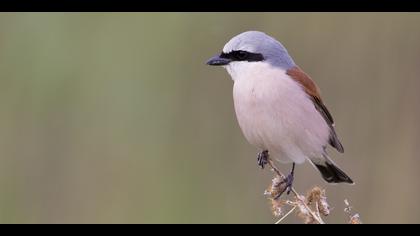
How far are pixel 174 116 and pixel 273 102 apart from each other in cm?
132

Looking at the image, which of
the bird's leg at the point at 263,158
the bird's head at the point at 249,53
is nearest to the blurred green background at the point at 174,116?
the bird's leg at the point at 263,158

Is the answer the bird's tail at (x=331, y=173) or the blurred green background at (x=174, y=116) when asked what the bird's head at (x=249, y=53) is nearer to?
the bird's tail at (x=331, y=173)

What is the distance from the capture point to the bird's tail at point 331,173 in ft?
13.9

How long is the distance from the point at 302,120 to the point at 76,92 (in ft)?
5.54

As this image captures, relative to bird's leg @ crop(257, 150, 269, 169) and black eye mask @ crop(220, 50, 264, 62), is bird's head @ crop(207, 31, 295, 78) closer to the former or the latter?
black eye mask @ crop(220, 50, 264, 62)

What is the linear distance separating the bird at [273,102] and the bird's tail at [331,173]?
0.84 ft

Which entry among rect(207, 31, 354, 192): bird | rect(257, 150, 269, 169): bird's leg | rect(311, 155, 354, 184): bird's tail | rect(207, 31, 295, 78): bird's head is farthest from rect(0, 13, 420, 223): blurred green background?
rect(207, 31, 295, 78): bird's head

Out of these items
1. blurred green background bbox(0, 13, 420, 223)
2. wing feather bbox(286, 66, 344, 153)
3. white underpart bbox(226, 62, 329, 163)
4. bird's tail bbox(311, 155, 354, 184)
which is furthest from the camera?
blurred green background bbox(0, 13, 420, 223)

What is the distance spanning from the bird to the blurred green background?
0.99m

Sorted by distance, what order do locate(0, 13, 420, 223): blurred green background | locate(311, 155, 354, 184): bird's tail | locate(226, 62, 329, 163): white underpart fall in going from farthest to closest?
locate(0, 13, 420, 223): blurred green background, locate(311, 155, 354, 184): bird's tail, locate(226, 62, 329, 163): white underpart

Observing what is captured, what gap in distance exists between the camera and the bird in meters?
3.71

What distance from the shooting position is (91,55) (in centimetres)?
485

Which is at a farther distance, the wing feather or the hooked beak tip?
the wing feather
